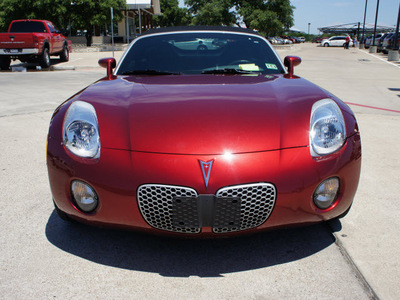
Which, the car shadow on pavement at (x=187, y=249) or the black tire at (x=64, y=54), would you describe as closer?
the car shadow on pavement at (x=187, y=249)

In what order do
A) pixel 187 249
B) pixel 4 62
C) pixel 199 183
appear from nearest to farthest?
pixel 199 183 → pixel 187 249 → pixel 4 62

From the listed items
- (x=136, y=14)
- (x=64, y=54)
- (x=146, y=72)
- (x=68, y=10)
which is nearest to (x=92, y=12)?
(x=68, y=10)

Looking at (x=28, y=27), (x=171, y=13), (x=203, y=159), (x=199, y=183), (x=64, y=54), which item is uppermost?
(x=171, y=13)

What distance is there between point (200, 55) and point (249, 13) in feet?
155

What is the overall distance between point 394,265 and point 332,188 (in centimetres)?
61

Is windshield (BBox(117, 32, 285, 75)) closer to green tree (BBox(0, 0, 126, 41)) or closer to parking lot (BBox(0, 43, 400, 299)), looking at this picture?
parking lot (BBox(0, 43, 400, 299))

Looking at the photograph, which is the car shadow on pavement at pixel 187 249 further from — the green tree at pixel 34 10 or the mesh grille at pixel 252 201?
the green tree at pixel 34 10

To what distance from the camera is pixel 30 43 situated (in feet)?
49.3

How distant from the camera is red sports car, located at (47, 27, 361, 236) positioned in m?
2.12

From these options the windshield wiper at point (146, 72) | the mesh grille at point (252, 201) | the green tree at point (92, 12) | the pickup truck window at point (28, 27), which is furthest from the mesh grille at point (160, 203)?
the green tree at point (92, 12)

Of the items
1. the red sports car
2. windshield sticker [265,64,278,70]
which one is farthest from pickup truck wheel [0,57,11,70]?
the red sports car

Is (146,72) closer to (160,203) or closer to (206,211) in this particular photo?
(160,203)

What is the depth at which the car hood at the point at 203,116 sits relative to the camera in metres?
2.22

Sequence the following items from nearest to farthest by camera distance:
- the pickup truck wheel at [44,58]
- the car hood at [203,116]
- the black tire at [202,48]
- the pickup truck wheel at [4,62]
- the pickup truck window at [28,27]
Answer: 1. the car hood at [203,116]
2. the black tire at [202,48]
3. the pickup truck wheel at [4,62]
4. the pickup truck wheel at [44,58]
5. the pickup truck window at [28,27]
